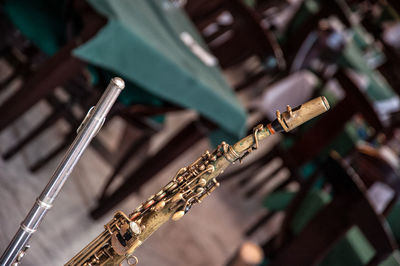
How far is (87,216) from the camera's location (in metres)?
1.97

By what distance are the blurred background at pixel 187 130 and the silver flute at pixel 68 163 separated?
9.1 inches

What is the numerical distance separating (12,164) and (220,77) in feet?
3.25

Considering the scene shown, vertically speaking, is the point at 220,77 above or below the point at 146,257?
above

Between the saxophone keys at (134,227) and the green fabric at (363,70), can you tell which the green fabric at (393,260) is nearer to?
the saxophone keys at (134,227)

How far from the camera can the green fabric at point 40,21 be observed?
65.0 inches

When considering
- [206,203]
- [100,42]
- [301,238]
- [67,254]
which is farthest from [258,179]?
[100,42]

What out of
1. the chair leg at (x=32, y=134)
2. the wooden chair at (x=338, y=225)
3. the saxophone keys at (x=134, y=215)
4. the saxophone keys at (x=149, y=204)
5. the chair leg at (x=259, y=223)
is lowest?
the chair leg at (x=259, y=223)

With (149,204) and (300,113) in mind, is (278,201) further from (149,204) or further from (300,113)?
(300,113)

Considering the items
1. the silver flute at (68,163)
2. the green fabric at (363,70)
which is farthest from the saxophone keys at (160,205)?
the green fabric at (363,70)

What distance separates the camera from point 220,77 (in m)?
1.65

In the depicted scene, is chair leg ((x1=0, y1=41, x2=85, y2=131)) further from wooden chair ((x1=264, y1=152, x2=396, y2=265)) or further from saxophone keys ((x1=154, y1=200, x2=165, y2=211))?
wooden chair ((x1=264, y1=152, x2=396, y2=265))

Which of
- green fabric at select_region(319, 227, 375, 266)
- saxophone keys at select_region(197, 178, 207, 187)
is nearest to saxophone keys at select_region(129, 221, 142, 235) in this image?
saxophone keys at select_region(197, 178, 207, 187)

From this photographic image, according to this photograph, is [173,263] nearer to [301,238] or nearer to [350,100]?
[301,238]

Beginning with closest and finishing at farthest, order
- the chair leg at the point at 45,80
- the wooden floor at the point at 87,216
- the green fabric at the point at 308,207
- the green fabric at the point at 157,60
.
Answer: the green fabric at the point at 157,60, the chair leg at the point at 45,80, the wooden floor at the point at 87,216, the green fabric at the point at 308,207
